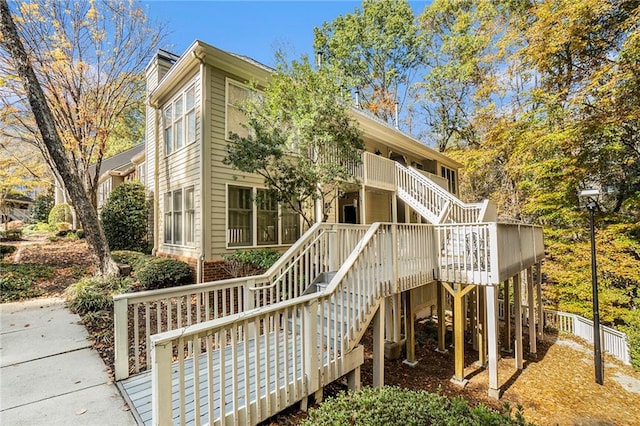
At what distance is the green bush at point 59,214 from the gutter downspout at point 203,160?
20039 mm

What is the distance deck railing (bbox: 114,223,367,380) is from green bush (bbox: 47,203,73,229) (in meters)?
21.1

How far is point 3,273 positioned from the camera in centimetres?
813

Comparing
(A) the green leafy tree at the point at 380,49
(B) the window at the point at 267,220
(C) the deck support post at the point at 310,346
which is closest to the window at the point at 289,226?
(B) the window at the point at 267,220

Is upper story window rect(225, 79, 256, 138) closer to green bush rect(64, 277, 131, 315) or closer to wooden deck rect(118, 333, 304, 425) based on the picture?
green bush rect(64, 277, 131, 315)

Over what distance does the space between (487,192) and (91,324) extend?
22159 millimetres

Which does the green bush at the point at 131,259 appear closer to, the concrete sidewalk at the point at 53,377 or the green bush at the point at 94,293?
the green bush at the point at 94,293

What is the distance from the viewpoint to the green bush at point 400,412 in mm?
2270

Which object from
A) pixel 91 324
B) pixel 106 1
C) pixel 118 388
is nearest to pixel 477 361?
pixel 118 388

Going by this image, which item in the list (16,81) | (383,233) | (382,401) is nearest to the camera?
(382,401)

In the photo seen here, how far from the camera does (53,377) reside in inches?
149

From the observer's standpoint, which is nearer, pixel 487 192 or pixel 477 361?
pixel 477 361

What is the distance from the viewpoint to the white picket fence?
9336 mm

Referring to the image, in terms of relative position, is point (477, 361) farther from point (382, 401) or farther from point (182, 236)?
point (182, 236)

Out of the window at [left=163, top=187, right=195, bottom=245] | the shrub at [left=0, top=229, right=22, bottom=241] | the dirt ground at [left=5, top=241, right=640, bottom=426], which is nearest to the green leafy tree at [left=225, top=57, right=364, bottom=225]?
the window at [left=163, top=187, right=195, bottom=245]
